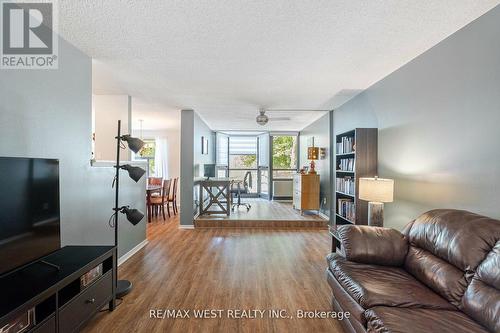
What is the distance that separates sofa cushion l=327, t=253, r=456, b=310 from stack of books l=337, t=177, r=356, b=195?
5.78 ft

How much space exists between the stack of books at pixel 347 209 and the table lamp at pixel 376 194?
722 mm

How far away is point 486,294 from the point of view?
4.25ft

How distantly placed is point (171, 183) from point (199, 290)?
415 centimetres

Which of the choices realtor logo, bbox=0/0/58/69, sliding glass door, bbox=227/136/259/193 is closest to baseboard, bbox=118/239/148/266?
realtor logo, bbox=0/0/58/69

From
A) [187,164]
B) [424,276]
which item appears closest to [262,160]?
[187,164]

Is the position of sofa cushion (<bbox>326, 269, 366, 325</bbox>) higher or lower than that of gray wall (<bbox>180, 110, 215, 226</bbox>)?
lower

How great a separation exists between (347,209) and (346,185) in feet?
1.25

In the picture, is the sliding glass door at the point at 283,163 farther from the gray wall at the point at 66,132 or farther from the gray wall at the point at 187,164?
the gray wall at the point at 66,132

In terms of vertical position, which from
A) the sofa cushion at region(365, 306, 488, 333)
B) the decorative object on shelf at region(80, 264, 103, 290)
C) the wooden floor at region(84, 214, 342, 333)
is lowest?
the wooden floor at region(84, 214, 342, 333)

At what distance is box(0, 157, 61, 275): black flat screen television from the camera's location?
140 centimetres

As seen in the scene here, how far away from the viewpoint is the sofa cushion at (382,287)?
1.46 metres

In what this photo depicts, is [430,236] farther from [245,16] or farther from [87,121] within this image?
[87,121]

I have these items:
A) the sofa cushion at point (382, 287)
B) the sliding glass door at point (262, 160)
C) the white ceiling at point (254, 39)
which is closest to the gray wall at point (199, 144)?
the sliding glass door at point (262, 160)

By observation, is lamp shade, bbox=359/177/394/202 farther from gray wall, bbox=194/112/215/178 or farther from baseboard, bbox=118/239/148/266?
gray wall, bbox=194/112/215/178
